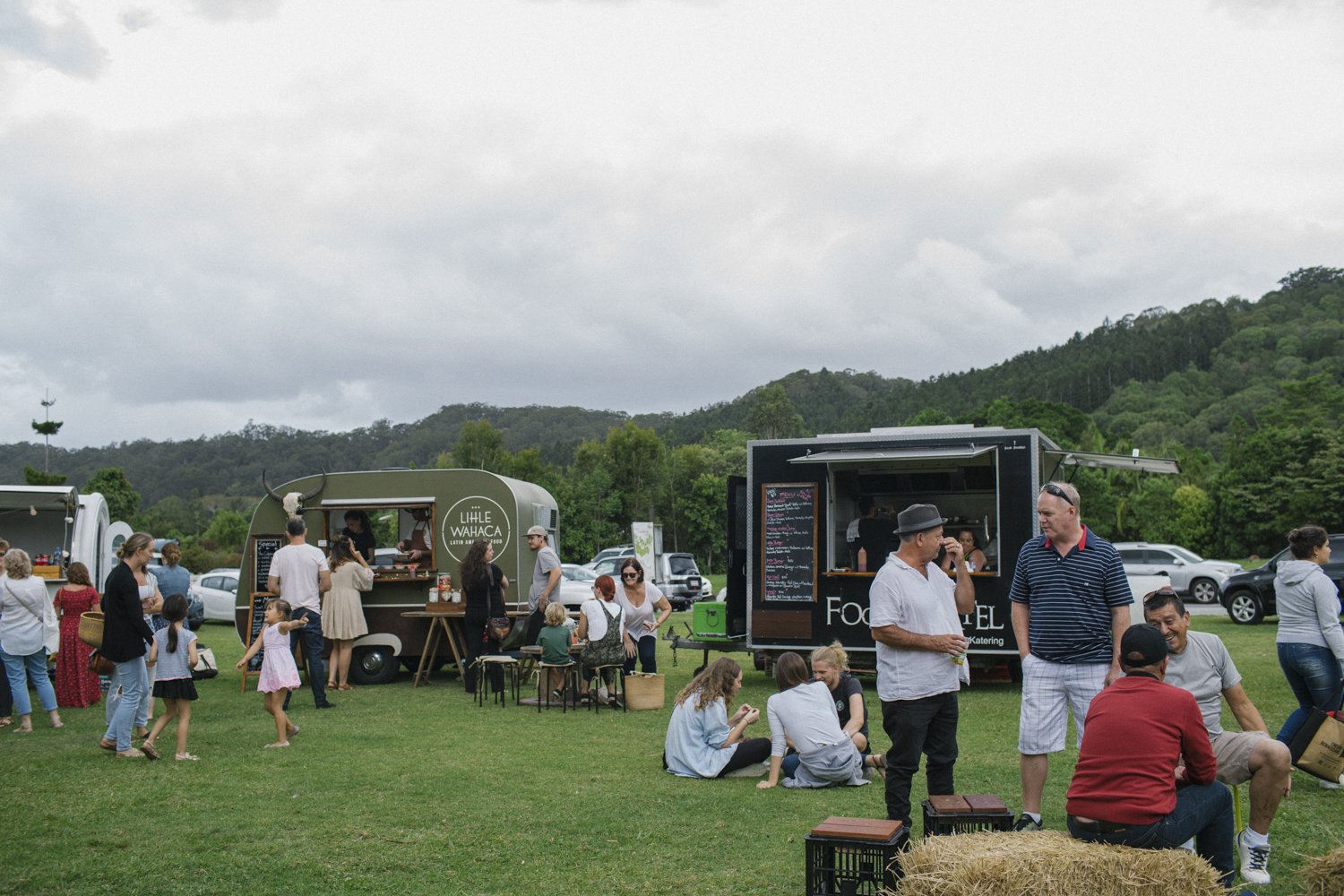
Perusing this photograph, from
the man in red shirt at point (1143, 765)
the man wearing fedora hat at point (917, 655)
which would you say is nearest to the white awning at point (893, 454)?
the man wearing fedora hat at point (917, 655)

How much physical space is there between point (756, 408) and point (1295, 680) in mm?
77592

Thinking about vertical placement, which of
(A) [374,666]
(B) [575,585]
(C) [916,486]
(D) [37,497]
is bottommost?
(A) [374,666]

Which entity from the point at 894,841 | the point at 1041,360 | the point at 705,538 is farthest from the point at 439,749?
the point at 1041,360

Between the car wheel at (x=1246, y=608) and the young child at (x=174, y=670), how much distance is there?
57.0 ft

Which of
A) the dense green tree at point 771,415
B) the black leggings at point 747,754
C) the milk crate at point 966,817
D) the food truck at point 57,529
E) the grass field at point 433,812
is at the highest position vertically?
the dense green tree at point 771,415

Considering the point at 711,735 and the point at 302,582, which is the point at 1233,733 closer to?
the point at 711,735

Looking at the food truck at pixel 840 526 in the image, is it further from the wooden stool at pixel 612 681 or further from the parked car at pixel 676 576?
the parked car at pixel 676 576

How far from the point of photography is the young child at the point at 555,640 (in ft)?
36.4

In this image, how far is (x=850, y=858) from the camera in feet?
14.3

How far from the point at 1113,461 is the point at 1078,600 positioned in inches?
315

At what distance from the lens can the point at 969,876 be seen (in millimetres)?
3668

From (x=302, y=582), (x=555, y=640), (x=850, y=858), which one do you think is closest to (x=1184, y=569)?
(x=555, y=640)

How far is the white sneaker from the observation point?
190 inches

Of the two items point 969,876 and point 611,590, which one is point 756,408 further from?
point 969,876
